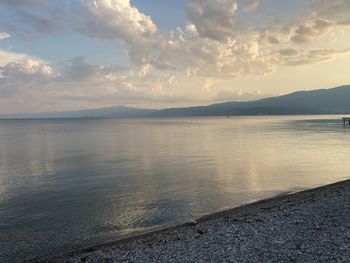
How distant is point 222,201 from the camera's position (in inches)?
932

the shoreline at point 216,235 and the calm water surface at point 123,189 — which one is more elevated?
the shoreline at point 216,235

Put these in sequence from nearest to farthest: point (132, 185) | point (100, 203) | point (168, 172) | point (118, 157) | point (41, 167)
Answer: point (100, 203), point (132, 185), point (168, 172), point (41, 167), point (118, 157)

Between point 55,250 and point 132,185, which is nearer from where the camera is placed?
point 55,250

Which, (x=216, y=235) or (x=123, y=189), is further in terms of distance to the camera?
(x=123, y=189)

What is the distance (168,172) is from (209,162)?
27.3 ft

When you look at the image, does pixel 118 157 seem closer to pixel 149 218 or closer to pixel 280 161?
pixel 280 161

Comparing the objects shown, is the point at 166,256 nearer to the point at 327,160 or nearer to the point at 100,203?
the point at 100,203

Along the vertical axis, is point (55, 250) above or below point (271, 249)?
below

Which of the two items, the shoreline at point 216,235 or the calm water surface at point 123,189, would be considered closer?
the shoreline at point 216,235

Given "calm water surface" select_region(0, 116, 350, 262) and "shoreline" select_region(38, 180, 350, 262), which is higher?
"shoreline" select_region(38, 180, 350, 262)

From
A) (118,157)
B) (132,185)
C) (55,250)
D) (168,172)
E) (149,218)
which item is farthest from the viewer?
(118,157)

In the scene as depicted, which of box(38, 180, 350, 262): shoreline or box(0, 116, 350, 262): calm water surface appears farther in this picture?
box(0, 116, 350, 262): calm water surface

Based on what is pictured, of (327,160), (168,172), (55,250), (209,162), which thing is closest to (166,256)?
(55,250)

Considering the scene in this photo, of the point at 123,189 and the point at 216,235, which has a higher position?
the point at 216,235
